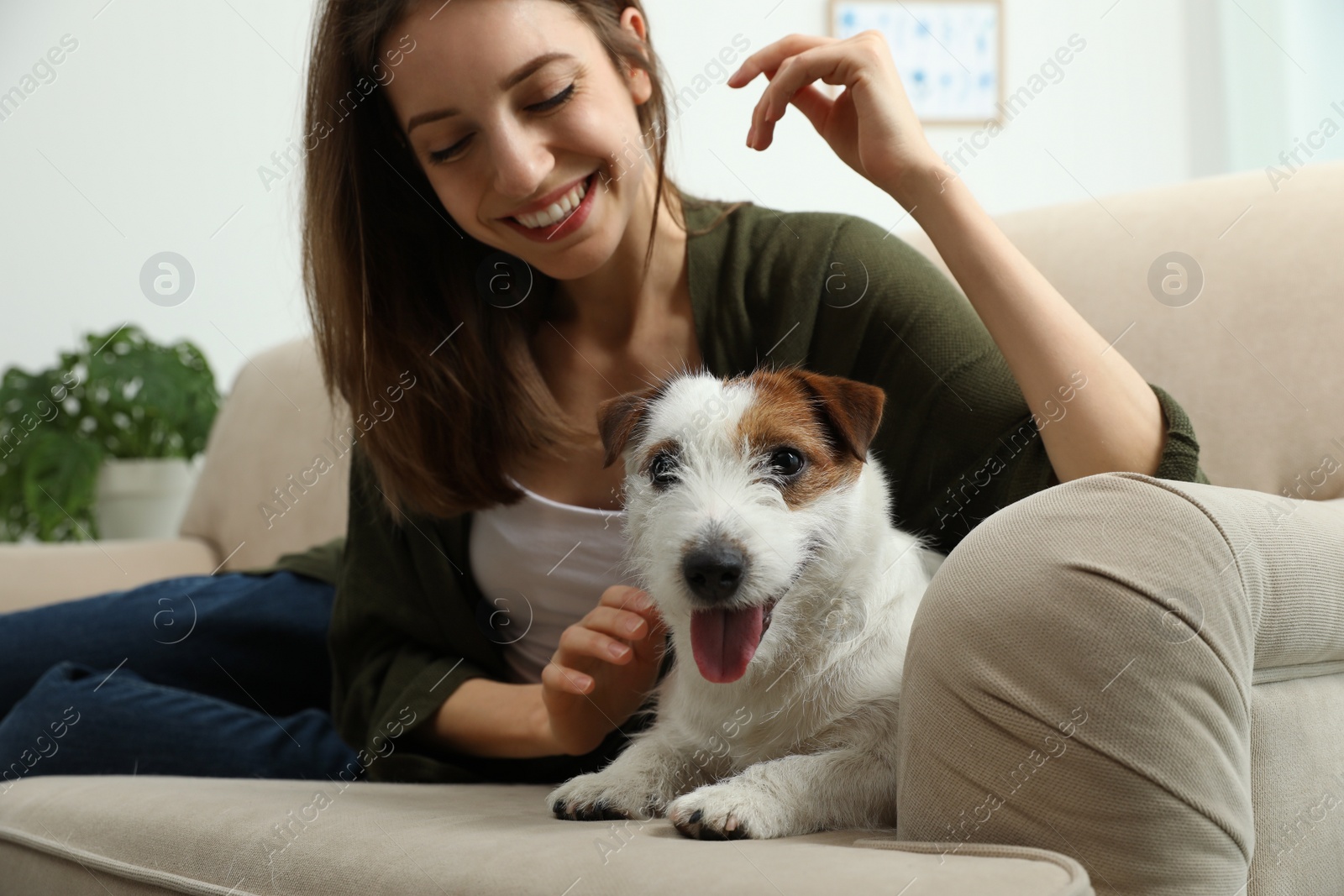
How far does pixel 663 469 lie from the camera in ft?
3.71

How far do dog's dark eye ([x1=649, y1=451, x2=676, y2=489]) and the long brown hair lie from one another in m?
0.40

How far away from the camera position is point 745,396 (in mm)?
1138

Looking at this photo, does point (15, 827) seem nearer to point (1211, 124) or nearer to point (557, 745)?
point (557, 745)

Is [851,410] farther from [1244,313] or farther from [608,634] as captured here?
[1244,313]

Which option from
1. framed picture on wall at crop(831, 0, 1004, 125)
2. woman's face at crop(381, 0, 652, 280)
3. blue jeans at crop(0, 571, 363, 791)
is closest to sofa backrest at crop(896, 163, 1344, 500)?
woman's face at crop(381, 0, 652, 280)

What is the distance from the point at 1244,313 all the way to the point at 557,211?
1113 millimetres

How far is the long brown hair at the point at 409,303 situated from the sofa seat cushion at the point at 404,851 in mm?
494

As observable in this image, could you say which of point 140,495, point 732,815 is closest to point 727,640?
point 732,815

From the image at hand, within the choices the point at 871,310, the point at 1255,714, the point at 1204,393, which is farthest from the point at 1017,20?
the point at 1255,714

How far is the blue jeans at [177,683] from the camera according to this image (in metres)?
1.73

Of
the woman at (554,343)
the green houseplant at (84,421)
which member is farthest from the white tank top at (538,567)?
the green houseplant at (84,421)

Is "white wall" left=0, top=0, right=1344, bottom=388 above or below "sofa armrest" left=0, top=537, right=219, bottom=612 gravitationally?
above

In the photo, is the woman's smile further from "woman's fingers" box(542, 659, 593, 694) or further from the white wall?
the white wall

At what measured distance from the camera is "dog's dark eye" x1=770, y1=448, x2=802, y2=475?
43.0 inches
